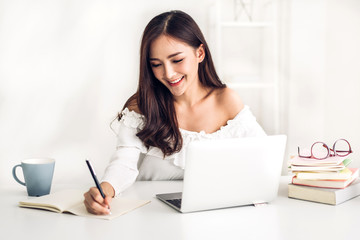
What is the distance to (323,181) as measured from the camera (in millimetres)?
1229

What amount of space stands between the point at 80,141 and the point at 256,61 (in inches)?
50.5

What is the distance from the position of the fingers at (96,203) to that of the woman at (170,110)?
1.10 feet

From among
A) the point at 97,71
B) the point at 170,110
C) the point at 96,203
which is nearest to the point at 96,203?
the point at 96,203

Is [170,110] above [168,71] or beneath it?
beneath

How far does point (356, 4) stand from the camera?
9.71 feet

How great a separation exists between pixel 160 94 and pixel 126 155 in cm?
32

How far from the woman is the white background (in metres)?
1.02

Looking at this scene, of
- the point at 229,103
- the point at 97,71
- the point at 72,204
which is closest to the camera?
the point at 72,204

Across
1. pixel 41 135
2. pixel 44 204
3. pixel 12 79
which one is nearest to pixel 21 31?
pixel 12 79

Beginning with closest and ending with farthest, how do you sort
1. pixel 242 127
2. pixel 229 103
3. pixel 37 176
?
1. pixel 37 176
2. pixel 242 127
3. pixel 229 103

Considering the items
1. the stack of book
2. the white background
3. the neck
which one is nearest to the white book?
the stack of book

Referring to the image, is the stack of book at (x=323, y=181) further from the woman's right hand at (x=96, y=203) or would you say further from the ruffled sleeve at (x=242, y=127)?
the woman's right hand at (x=96, y=203)

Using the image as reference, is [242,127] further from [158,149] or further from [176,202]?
[176,202]

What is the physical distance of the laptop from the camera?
3.53 feet
